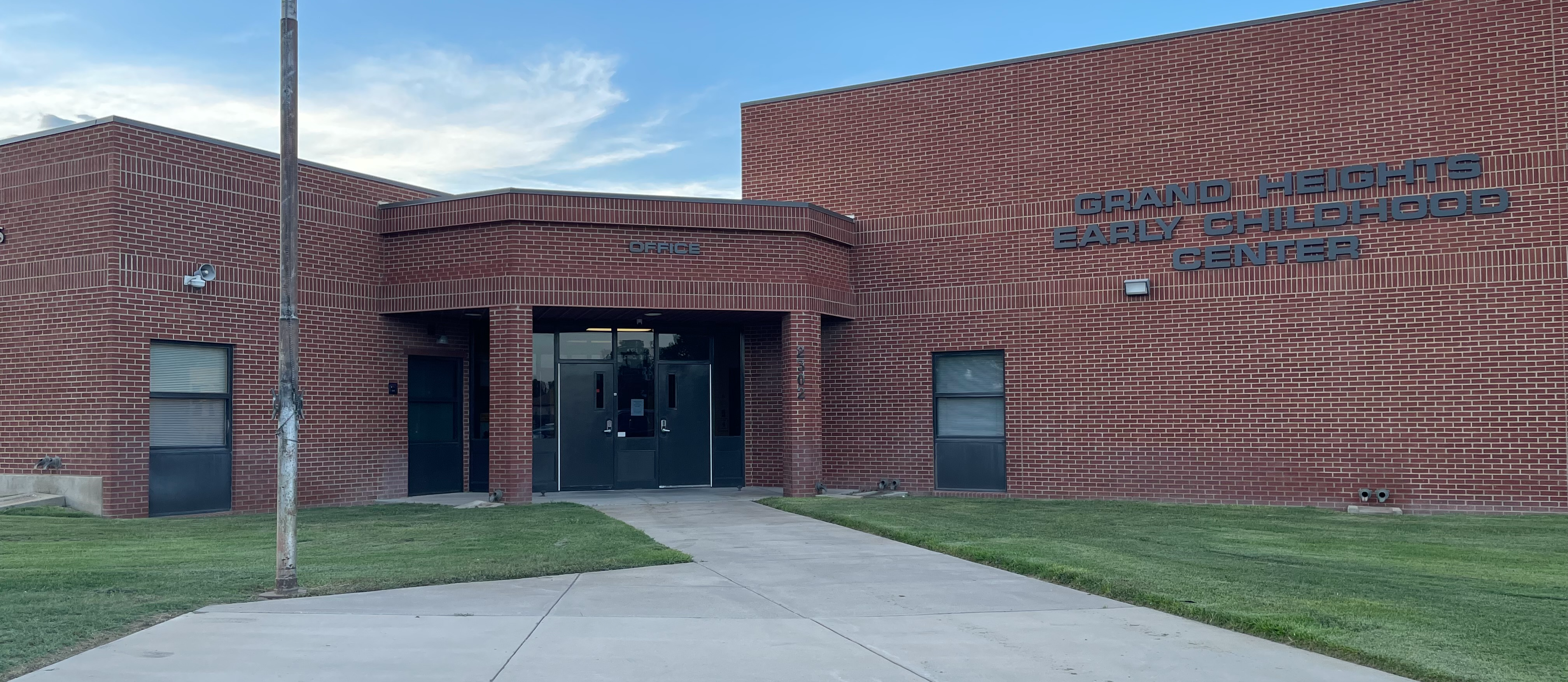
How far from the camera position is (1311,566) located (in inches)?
464

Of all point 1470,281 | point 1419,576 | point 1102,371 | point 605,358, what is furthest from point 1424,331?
point 605,358

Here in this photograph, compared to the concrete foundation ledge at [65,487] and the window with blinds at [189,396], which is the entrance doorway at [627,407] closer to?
the window with blinds at [189,396]

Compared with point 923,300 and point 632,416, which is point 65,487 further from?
point 923,300

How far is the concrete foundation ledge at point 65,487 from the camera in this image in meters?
16.3

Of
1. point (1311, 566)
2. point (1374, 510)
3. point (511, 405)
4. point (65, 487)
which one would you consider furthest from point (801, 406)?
point (65, 487)

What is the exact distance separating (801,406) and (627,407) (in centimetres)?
337

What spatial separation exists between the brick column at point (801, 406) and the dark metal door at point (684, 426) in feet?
7.76

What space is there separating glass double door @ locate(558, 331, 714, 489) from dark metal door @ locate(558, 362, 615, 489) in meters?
0.01

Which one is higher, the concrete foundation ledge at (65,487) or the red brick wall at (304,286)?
the red brick wall at (304,286)

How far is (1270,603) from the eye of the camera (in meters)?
9.39

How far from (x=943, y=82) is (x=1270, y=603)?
43.5ft

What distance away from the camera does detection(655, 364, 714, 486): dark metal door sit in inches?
865

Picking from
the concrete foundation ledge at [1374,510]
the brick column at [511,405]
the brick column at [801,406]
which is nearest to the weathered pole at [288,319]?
the brick column at [511,405]

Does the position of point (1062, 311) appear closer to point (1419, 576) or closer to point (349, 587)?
point (1419, 576)
